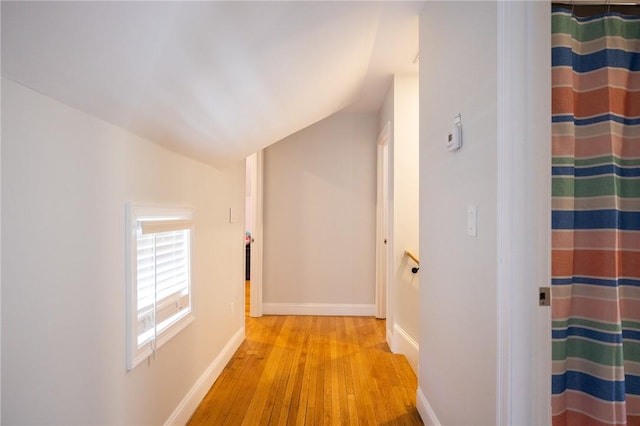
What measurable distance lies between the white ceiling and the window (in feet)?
1.25

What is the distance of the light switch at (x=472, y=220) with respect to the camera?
1350mm

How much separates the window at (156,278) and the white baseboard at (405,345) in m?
1.73

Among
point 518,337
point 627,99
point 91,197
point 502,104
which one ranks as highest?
point 627,99

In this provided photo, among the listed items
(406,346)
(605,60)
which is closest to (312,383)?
(406,346)

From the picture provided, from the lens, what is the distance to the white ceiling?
862 millimetres

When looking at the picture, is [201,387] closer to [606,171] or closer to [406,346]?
[406,346]

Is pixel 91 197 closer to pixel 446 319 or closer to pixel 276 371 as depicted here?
pixel 446 319

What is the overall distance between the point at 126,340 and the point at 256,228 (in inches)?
105

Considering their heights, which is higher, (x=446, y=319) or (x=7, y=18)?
(x=7, y=18)

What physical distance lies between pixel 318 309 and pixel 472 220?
3.08 meters

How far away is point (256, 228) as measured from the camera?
4062 mm

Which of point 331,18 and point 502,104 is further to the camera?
point 331,18

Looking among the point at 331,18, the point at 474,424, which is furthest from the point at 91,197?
the point at 474,424

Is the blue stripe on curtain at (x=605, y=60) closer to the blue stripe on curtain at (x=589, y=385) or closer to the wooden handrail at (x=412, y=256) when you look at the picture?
the blue stripe on curtain at (x=589, y=385)
